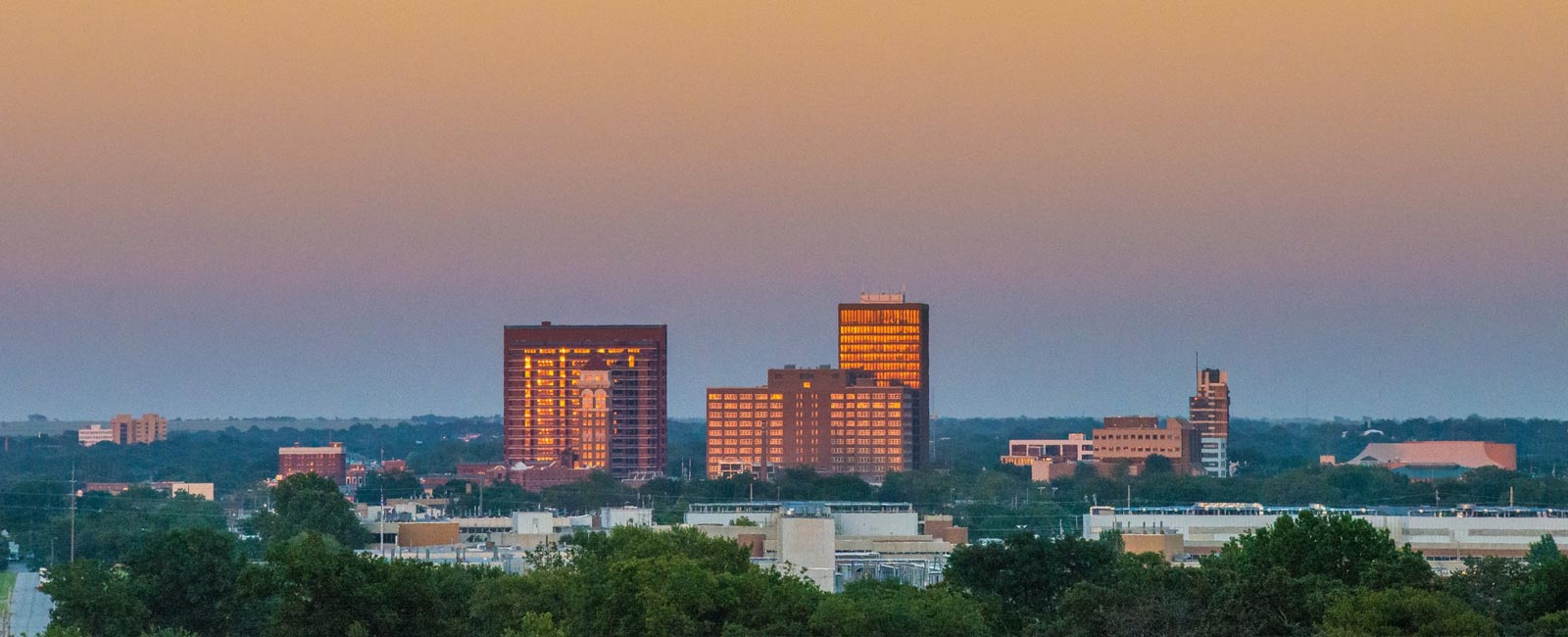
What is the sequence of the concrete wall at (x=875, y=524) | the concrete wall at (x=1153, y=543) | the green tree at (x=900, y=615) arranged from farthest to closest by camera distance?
the concrete wall at (x=875, y=524) < the concrete wall at (x=1153, y=543) < the green tree at (x=900, y=615)

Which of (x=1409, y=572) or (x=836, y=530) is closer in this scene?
(x=1409, y=572)

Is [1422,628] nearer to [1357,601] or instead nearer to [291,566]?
[1357,601]

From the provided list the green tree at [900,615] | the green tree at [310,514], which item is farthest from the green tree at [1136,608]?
the green tree at [310,514]

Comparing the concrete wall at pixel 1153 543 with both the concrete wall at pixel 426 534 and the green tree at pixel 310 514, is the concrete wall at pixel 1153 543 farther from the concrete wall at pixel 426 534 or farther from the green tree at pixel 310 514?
the green tree at pixel 310 514

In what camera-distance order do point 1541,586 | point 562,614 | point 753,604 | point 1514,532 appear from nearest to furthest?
point 1541,586
point 753,604
point 562,614
point 1514,532

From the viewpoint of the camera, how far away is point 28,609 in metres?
103

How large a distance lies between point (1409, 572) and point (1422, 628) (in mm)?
7814

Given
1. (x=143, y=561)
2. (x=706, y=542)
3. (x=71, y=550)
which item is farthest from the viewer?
(x=71, y=550)

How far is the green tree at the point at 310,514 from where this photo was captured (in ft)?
497

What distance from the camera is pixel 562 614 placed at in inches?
2859

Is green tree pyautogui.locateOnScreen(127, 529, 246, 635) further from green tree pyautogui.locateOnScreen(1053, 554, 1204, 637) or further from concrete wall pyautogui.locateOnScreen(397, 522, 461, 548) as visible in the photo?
concrete wall pyautogui.locateOnScreen(397, 522, 461, 548)

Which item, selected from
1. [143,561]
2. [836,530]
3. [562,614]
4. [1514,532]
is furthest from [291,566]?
[1514,532]

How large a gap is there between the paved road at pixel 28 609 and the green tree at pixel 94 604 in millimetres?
1910

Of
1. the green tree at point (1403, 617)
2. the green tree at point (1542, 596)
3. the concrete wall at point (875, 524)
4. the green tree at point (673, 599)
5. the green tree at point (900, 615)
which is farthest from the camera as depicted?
the concrete wall at point (875, 524)
